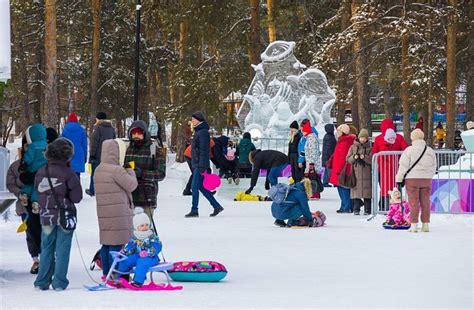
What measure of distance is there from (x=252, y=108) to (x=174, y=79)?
1319 cm

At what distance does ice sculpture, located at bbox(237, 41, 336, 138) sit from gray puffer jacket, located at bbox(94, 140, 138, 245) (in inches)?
817

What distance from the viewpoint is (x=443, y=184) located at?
64.4 ft

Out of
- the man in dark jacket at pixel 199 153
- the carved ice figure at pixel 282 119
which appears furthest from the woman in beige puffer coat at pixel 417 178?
the carved ice figure at pixel 282 119

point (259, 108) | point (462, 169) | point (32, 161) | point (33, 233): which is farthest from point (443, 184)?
point (259, 108)

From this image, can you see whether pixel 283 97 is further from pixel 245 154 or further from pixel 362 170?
pixel 362 170

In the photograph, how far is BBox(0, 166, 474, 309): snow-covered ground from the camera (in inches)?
414

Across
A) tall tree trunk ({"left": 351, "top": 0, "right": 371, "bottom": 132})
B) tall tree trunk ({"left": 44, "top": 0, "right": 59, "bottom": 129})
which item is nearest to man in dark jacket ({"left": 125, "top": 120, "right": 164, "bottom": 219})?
tall tree trunk ({"left": 44, "top": 0, "right": 59, "bottom": 129})

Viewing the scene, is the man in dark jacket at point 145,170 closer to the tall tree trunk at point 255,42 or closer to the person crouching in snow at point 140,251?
the person crouching in snow at point 140,251

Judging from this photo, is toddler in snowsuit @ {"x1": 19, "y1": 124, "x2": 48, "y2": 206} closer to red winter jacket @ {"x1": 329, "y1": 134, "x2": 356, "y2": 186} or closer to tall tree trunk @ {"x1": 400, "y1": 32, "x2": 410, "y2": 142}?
red winter jacket @ {"x1": 329, "y1": 134, "x2": 356, "y2": 186}

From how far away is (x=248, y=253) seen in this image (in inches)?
570

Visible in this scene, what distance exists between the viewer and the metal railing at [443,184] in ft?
64.0

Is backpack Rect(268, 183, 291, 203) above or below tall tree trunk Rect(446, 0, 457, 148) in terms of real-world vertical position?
below

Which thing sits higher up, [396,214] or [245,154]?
[245,154]

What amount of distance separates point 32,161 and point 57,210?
129 centimetres
